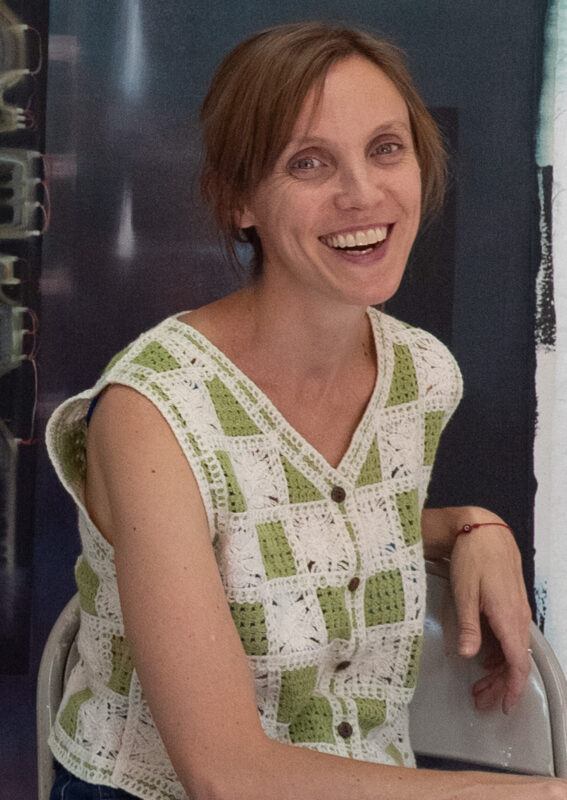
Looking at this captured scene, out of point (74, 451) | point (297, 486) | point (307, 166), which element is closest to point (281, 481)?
point (297, 486)

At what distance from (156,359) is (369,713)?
0.48 meters

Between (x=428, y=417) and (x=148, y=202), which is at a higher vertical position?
(x=148, y=202)

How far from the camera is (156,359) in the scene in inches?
50.1

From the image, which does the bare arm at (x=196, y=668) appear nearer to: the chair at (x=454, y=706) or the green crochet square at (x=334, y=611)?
the green crochet square at (x=334, y=611)

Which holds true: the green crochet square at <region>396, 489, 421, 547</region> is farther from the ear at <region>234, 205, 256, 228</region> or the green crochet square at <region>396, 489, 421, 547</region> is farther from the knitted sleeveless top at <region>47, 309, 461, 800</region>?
the ear at <region>234, 205, 256, 228</region>

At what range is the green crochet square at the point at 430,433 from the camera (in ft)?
4.89

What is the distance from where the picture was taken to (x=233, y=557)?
1.26m

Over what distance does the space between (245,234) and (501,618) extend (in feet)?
1.80

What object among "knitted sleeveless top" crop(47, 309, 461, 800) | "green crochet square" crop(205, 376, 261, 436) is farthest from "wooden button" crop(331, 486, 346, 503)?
"green crochet square" crop(205, 376, 261, 436)

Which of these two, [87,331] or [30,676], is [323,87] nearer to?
[87,331]

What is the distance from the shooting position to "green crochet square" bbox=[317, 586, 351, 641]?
1310mm

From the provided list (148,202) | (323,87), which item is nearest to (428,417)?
(323,87)

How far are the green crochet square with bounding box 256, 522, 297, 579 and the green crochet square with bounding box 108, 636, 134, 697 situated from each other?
19cm

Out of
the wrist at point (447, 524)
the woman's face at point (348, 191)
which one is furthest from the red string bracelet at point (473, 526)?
the woman's face at point (348, 191)
